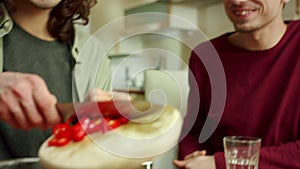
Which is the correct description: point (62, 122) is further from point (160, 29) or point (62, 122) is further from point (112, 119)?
point (160, 29)

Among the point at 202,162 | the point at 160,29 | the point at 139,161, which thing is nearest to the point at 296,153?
the point at 202,162

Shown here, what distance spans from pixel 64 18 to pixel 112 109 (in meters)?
0.42

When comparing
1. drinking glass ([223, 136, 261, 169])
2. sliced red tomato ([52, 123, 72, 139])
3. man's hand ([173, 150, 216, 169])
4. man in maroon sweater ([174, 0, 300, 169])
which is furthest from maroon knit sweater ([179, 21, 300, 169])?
sliced red tomato ([52, 123, 72, 139])

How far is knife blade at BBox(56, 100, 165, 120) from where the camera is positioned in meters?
0.23

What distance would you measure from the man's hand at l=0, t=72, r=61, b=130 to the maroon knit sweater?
Answer: 39 centimetres

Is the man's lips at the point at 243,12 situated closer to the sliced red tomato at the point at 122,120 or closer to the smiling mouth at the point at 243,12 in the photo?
the smiling mouth at the point at 243,12

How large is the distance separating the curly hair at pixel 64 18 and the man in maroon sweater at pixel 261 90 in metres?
0.26

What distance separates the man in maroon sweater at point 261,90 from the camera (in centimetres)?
66

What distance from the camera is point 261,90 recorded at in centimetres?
70

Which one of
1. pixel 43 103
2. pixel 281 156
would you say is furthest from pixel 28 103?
pixel 281 156

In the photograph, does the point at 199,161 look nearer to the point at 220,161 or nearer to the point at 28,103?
the point at 220,161

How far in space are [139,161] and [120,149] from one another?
0.02 meters

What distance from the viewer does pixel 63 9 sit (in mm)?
622

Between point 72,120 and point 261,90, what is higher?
point 72,120
